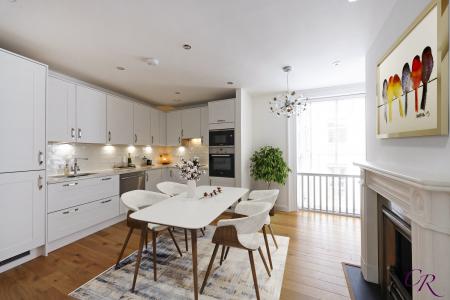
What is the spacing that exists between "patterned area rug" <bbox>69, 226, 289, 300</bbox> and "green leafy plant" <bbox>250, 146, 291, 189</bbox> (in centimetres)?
154

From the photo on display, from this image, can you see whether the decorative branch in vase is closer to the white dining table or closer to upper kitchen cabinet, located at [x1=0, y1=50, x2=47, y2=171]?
the white dining table

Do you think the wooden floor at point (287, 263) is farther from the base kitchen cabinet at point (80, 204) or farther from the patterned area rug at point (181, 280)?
the base kitchen cabinet at point (80, 204)

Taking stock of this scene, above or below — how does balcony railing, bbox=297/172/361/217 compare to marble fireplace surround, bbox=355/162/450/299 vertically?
below

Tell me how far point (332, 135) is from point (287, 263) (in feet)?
9.08

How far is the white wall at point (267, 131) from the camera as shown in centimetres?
420

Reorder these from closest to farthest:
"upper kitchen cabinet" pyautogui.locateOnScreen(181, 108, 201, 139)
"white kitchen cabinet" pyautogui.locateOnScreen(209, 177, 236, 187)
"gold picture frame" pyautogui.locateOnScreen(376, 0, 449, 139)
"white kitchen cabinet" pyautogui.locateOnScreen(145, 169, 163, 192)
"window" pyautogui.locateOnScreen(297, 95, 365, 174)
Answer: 1. "gold picture frame" pyautogui.locateOnScreen(376, 0, 449, 139)
2. "window" pyautogui.locateOnScreen(297, 95, 365, 174)
3. "white kitchen cabinet" pyautogui.locateOnScreen(209, 177, 236, 187)
4. "white kitchen cabinet" pyautogui.locateOnScreen(145, 169, 163, 192)
5. "upper kitchen cabinet" pyautogui.locateOnScreen(181, 108, 201, 139)

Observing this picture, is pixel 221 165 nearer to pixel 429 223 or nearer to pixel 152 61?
pixel 152 61

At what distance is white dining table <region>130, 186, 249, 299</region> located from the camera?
1577 millimetres

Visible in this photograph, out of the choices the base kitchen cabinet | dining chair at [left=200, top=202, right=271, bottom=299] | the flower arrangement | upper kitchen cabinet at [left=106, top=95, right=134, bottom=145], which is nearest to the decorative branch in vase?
the flower arrangement

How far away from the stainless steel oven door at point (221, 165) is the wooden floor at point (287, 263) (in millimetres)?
1358

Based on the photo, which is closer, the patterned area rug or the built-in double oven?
the patterned area rug

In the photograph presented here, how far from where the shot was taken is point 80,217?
2852 mm

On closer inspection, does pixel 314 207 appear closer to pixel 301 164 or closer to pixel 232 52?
pixel 301 164

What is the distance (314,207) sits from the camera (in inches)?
164
